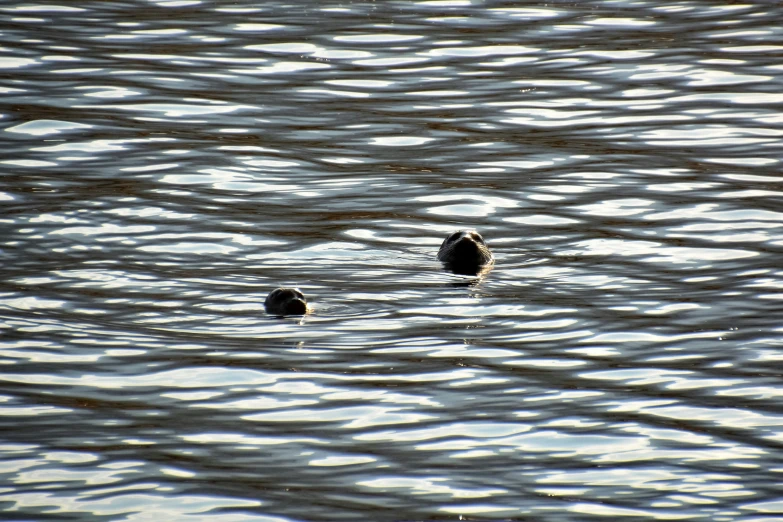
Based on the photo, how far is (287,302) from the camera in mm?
11523

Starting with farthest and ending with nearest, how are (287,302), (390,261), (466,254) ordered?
(390,261) → (466,254) → (287,302)

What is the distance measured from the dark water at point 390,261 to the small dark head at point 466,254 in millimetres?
175

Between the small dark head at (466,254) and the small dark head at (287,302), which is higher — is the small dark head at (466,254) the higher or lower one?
the higher one

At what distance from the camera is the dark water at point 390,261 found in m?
8.58

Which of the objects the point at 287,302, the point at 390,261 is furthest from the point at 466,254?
the point at 287,302

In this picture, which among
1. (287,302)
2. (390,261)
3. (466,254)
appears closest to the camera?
(287,302)

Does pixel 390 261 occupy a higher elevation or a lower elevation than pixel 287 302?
higher

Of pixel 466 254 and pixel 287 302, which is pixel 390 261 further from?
pixel 287 302

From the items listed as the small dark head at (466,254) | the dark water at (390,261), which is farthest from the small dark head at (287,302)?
the small dark head at (466,254)

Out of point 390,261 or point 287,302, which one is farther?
point 390,261

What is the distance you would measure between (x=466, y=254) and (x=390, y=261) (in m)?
0.75

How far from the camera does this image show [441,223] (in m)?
15.2

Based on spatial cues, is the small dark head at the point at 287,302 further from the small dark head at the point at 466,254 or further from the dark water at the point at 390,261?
the small dark head at the point at 466,254

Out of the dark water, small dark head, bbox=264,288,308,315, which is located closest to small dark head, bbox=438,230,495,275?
the dark water
